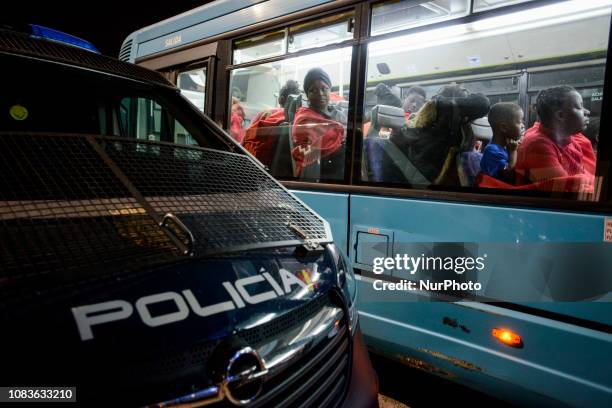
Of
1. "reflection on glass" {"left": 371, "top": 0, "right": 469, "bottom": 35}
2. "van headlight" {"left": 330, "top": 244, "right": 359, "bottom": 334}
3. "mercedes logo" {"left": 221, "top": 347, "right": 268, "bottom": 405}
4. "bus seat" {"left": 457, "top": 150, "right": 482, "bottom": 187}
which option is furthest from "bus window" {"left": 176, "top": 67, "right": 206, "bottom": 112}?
"mercedes logo" {"left": 221, "top": 347, "right": 268, "bottom": 405}

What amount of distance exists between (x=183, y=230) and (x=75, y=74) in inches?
Result: 55.2

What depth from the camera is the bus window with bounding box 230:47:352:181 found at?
3496mm

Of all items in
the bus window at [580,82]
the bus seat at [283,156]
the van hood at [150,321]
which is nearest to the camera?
the van hood at [150,321]

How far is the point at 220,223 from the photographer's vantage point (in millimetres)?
1626

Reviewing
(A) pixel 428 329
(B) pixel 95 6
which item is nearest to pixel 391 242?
(A) pixel 428 329

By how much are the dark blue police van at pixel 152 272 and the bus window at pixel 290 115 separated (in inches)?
54.6

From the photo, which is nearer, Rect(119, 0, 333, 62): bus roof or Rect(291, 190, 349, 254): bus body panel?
Rect(291, 190, 349, 254): bus body panel

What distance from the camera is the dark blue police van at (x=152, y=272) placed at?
3.26ft

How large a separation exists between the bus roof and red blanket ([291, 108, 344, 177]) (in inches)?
35.6

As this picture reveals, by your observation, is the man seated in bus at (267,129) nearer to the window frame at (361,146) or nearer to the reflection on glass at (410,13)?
the window frame at (361,146)

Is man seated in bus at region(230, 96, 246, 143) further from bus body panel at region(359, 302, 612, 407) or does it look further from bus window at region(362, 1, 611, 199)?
bus body panel at region(359, 302, 612, 407)

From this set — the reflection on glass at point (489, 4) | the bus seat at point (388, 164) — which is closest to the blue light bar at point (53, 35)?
the bus seat at point (388, 164)

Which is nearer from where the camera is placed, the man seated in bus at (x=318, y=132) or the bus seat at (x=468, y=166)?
the bus seat at (x=468, y=166)

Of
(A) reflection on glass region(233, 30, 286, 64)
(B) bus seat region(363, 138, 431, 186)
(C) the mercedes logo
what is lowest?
(C) the mercedes logo
